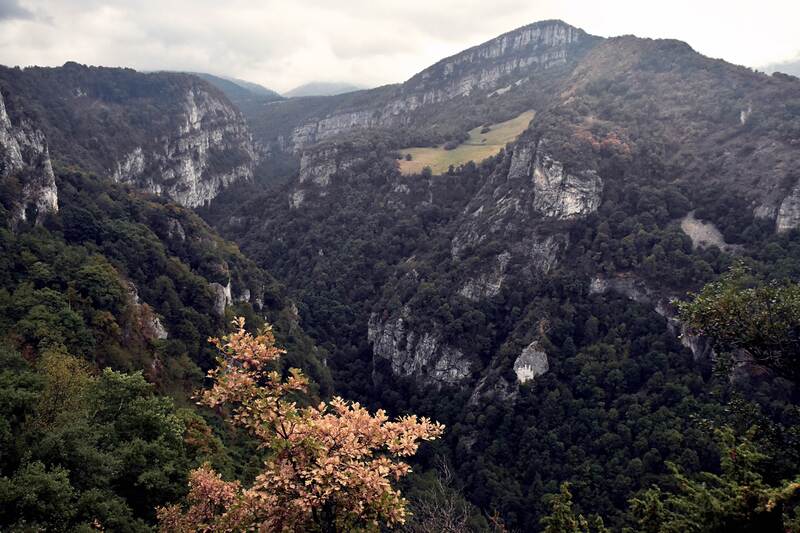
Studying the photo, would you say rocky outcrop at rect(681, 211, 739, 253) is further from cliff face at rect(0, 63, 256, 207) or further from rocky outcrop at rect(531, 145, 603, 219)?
cliff face at rect(0, 63, 256, 207)

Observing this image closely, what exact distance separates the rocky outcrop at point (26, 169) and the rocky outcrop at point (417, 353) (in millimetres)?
60260

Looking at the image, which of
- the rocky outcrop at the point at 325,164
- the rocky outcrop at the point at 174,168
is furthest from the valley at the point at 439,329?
the rocky outcrop at the point at 174,168

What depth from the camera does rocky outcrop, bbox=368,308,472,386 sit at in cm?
9162

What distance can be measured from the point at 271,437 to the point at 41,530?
15.1 metres

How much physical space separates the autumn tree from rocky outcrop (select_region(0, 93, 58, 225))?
207 ft

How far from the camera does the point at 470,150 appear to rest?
153750mm

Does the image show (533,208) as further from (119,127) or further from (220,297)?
(119,127)

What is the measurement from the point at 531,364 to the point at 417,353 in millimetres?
24177

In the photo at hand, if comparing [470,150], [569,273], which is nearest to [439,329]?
[569,273]

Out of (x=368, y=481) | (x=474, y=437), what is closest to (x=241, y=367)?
(x=368, y=481)

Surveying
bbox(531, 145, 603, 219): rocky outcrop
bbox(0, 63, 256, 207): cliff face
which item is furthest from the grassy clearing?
bbox(0, 63, 256, 207): cliff face

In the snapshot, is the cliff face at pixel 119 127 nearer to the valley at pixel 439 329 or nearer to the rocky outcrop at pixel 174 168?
the rocky outcrop at pixel 174 168

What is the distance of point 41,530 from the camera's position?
19078mm

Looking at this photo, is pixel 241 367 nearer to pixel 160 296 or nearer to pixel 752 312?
pixel 752 312
